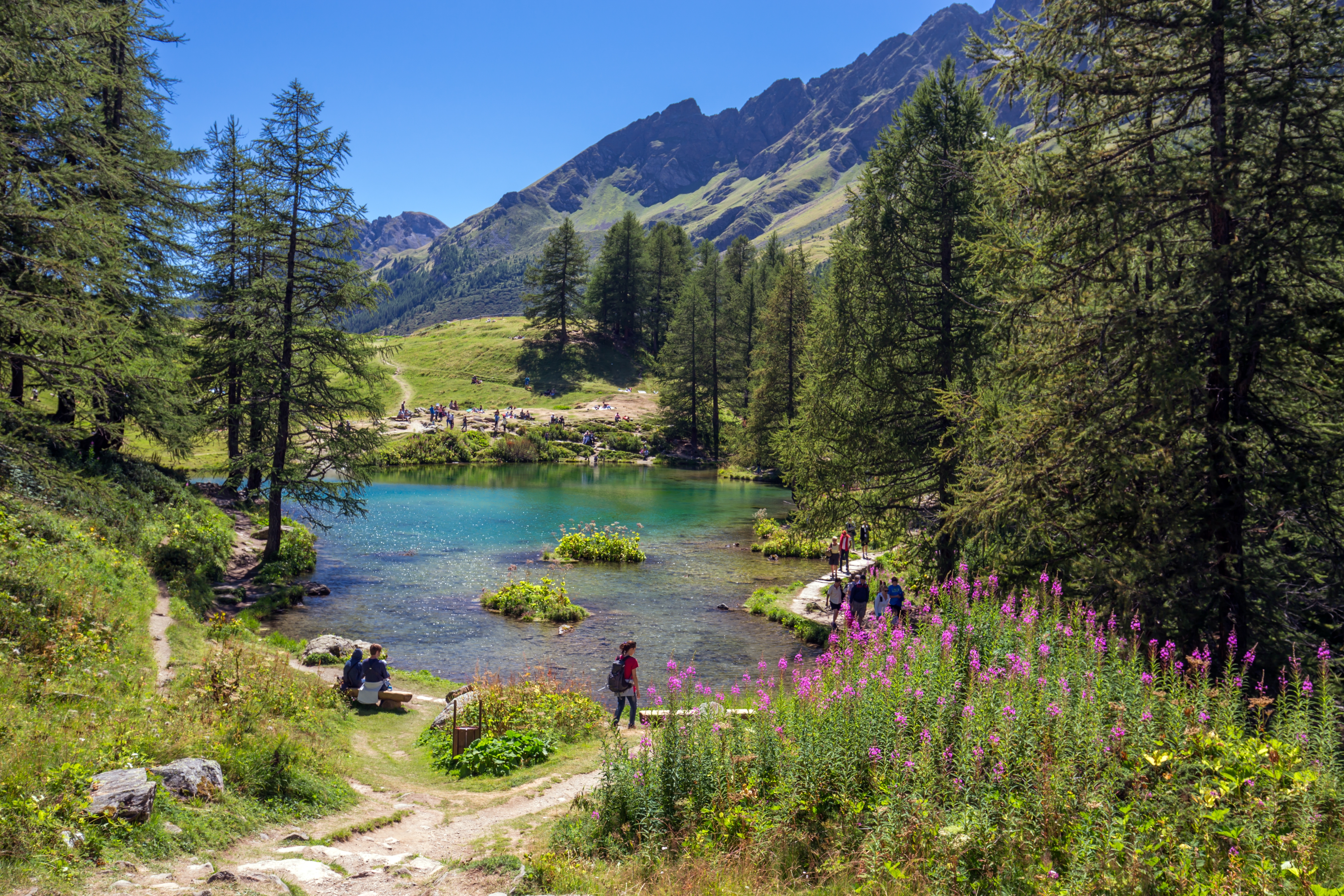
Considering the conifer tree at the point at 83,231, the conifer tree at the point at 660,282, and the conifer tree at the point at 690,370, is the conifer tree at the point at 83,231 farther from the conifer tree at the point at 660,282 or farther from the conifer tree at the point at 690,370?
the conifer tree at the point at 660,282

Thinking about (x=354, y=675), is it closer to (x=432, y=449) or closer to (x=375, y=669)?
(x=375, y=669)

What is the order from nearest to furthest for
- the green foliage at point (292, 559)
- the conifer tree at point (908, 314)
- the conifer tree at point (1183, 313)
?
1. the conifer tree at point (1183, 313)
2. the conifer tree at point (908, 314)
3. the green foliage at point (292, 559)

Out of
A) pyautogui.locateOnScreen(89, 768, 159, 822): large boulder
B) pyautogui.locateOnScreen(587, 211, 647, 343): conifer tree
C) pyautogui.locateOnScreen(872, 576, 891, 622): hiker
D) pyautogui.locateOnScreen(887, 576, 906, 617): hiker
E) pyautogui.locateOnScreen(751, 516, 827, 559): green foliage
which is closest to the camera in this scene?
pyautogui.locateOnScreen(89, 768, 159, 822): large boulder

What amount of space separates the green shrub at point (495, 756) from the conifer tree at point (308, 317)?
47.5 feet

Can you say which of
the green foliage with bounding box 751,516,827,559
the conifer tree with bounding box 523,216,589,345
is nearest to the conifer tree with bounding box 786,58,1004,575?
the green foliage with bounding box 751,516,827,559

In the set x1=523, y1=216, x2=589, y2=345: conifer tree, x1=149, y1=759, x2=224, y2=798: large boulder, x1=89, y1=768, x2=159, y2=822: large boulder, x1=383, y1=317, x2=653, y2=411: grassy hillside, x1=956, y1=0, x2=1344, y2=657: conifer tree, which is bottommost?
x1=149, y1=759, x2=224, y2=798: large boulder

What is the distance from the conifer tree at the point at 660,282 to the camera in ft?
301

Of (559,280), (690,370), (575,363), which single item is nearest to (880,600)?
(690,370)

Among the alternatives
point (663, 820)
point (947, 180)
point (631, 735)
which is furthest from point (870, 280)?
point (663, 820)

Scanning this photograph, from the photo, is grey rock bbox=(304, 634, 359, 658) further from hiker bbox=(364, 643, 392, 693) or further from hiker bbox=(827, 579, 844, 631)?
hiker bbox=(827, 579, 844, 631)

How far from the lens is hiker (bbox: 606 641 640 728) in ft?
41.9

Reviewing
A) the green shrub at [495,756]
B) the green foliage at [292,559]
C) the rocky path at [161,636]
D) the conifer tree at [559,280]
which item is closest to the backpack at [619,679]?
the green shrub at [495,756]

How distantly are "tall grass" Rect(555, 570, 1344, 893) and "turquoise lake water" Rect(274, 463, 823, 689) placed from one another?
28.2 feet

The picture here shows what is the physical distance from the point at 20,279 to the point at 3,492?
17.0 ft
